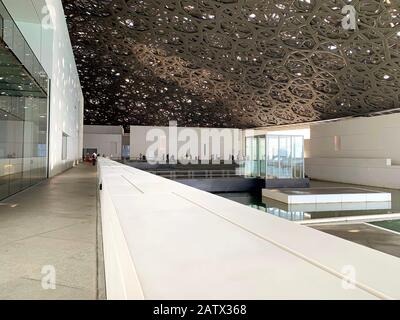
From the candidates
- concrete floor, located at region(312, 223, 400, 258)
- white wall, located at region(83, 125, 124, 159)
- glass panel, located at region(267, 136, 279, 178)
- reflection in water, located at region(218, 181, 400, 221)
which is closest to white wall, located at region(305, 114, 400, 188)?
reflection in water, located at region(218, 181, 400, 221)

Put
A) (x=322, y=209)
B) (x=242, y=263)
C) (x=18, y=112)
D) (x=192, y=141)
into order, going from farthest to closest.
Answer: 1. (x=192, y=141)
2. (x=322, y=209)
3. (x=18, y=112)
4. (x=242, y=263)

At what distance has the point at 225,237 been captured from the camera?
5.81 feet

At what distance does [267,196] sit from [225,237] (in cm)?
1638

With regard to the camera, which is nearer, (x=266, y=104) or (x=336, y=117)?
(x=336, y=117)

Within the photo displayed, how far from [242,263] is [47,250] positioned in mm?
3033

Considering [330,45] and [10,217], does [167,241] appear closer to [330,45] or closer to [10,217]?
[10,217]

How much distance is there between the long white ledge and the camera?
110 cm

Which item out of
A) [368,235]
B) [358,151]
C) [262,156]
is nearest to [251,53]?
[262,156]

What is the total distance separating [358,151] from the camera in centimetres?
2489

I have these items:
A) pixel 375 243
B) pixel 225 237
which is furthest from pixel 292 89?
pixel 225 237

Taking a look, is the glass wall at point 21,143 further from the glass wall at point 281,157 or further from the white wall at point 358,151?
the white wall at point 358,151

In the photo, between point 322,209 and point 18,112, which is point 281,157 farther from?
point 18,112

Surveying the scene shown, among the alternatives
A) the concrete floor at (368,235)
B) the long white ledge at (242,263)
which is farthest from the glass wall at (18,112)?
the concrete floor at (368,235)

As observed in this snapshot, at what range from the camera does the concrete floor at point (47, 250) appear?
263 centimetres
